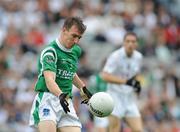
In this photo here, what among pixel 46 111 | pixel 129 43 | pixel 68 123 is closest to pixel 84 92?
pixel 68 123

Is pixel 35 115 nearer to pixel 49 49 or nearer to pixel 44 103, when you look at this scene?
pixel 44 103

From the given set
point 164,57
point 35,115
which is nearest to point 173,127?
point 164,57

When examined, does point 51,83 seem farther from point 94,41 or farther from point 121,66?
point 94,41

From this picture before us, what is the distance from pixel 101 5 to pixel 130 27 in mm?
1536

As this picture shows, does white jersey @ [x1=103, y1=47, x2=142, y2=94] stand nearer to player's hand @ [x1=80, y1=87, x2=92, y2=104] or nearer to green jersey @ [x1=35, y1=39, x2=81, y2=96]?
player's hand @ [x1=80, y1=87, x2=92, y2=104]

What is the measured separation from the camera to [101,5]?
24.5 m

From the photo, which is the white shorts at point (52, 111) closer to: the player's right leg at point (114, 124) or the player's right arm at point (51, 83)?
the player's right arm at point (51, 83)

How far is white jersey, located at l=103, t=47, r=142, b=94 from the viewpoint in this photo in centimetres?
1428

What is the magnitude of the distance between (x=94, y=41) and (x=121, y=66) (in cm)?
851

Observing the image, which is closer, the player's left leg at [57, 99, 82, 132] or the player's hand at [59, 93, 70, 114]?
the player's hand at [59, 93, 70, 114]

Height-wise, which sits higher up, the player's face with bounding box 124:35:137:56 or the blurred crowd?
the blurred crowd

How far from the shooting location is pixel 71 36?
10.3 m

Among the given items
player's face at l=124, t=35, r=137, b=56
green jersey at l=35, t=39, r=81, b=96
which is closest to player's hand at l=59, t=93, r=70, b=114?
green jersey at l=35, t=39, r=81, b=96

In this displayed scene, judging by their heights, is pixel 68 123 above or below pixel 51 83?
below
